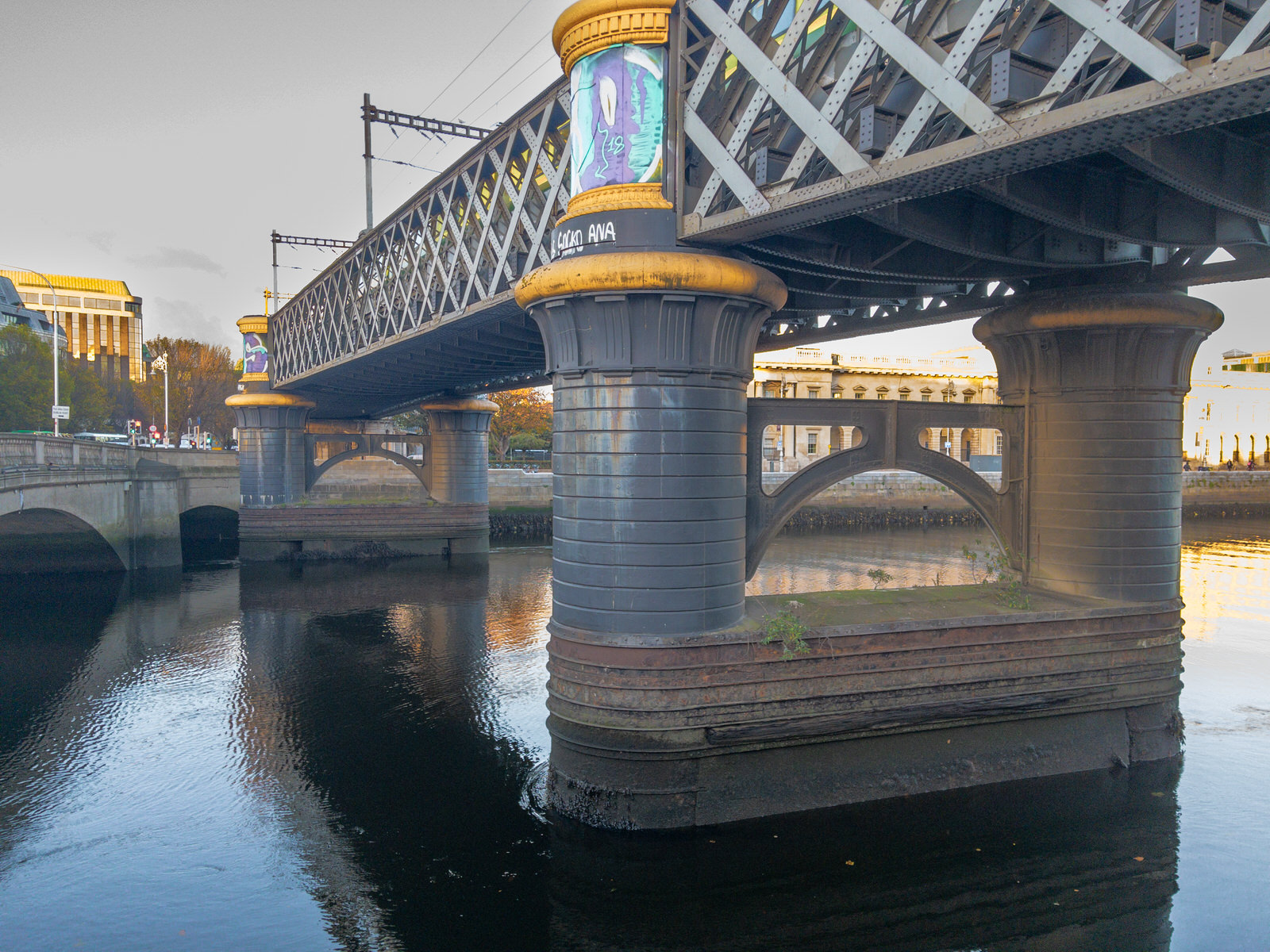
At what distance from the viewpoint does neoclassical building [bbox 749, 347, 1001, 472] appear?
7712cm

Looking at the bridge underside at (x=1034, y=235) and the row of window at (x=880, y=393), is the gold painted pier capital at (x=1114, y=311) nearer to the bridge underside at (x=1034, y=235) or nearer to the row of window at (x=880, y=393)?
the bridge underside at (x=1034, y=235)

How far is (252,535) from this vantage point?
4600 centimetres

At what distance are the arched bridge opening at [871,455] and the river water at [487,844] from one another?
471 cm

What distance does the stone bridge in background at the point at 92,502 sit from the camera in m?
31.0

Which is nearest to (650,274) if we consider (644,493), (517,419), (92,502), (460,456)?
(644,493)

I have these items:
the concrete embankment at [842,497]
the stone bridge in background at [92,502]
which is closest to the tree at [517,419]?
the concrete embankment at [842,497]

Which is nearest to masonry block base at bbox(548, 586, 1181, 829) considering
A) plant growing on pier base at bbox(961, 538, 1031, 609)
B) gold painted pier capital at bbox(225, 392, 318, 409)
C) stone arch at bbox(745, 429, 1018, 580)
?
plant growing on pier base at bbox(961, 538, 1031, 609)

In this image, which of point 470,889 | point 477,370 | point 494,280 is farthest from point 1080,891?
point 477,370

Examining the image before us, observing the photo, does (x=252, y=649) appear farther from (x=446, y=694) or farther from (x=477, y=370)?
(x=477, y=370)

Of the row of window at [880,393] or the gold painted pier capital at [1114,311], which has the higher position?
the row of window at [880,393]

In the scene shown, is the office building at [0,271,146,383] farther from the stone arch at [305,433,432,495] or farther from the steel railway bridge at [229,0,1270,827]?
the steel railway bridge at [229,0,1270,827]

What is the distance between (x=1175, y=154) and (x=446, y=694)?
18.3 m

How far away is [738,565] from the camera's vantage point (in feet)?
42.4

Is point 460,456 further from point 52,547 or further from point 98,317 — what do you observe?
point 98,317
